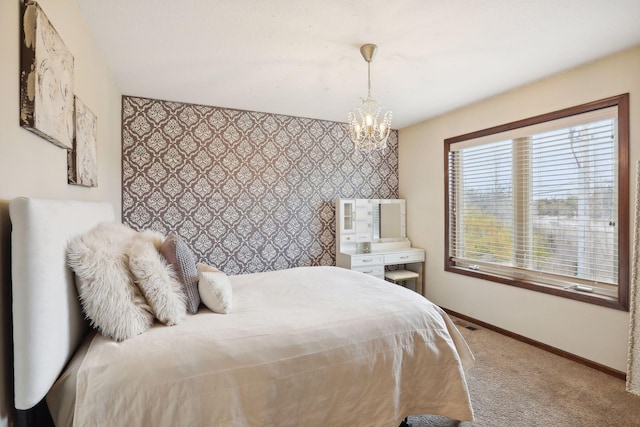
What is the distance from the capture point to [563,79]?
2.86 metres

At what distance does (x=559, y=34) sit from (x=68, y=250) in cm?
315

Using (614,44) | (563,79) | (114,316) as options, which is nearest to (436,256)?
(563,79)

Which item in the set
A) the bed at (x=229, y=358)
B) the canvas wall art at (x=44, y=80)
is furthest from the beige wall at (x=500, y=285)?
the canvas wall art at (x=44, y=80)

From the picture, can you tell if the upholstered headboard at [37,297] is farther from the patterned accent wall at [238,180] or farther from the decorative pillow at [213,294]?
the patterned accent wall at [238,180]

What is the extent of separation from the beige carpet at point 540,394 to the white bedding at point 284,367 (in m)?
0.44

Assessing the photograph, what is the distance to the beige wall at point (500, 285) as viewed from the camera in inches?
99.2

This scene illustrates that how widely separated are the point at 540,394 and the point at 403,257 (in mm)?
2241

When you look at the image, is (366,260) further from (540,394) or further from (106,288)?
(106,288)

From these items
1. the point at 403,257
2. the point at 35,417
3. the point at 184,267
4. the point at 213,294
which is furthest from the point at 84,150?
the point at 403,257

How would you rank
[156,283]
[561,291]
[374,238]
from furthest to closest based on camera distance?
[374,238] → [561,291] → [156,283]

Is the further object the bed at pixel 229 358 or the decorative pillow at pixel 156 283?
the decorative pillow at pixel 156 283

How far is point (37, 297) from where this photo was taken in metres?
1.04

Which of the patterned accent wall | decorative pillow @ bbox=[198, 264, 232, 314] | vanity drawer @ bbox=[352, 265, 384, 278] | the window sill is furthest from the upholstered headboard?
the window sill

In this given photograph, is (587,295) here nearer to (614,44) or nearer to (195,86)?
(614,44)
